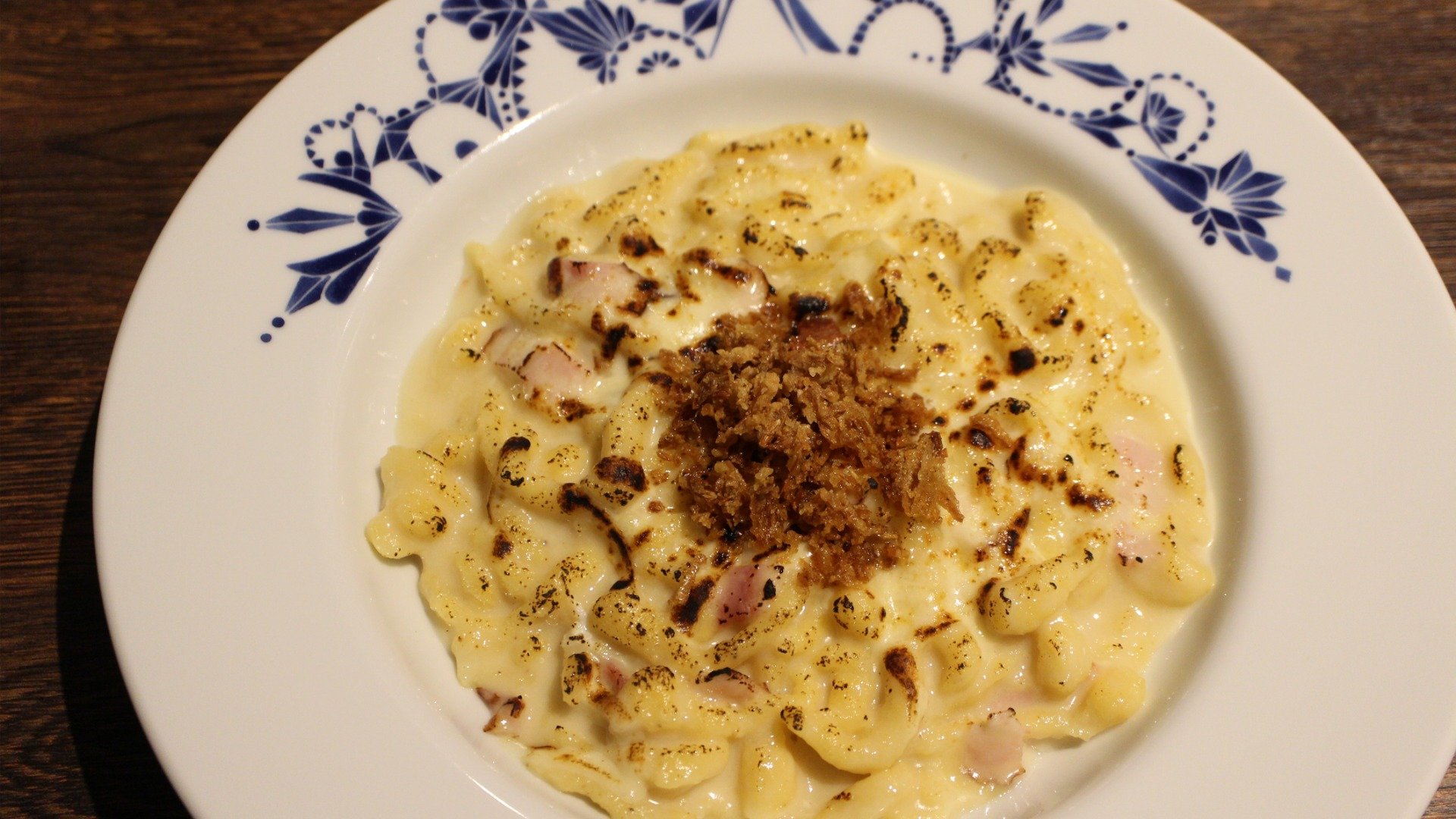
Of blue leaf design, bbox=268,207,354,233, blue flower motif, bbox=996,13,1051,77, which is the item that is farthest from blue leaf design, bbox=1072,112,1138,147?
blue leaf design, bbox=268,207,354,233

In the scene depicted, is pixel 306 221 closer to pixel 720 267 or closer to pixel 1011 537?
pixel 720 267

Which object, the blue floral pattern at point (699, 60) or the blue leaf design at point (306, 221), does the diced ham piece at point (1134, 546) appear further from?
the blue leaf design at point (306, 221)

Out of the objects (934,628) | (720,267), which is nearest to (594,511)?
(720,267)

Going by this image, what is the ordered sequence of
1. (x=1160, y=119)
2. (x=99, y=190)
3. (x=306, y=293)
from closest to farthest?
1. (x=306, y=293)
2. (x=1160, y=119)
3. (x=99, y=190)

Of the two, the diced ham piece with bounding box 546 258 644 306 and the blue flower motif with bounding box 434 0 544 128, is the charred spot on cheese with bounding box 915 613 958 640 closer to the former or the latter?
the diced ham piece with bounding box 546 258 644 306

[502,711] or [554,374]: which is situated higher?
[554,374]

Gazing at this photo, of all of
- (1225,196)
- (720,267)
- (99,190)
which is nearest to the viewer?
(720,267)

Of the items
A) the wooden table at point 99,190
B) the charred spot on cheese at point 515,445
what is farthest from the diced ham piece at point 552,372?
the wooden table at point 99,190
